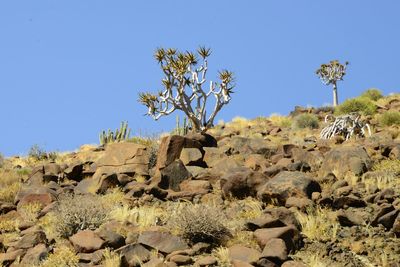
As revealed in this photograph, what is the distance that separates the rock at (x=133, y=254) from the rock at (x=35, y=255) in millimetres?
1295

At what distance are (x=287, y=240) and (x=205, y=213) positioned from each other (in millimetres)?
1458

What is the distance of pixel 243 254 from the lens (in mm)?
9836

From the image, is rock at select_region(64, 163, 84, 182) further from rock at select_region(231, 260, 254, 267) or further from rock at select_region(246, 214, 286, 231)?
rock at select_region(231, 260, 254, 267)

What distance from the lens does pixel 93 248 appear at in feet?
34.1

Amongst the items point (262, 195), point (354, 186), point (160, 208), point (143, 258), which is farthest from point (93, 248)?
point (354, 186)

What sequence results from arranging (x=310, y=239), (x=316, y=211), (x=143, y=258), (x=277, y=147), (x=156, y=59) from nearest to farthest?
1. (x=143, y=258)
2. (x=310, y=239)
3. (x=316, y=211)
4. (x=277, y=147)
5. (x=156, y=59)

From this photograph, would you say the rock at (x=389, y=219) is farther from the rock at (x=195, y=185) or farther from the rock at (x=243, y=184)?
the rock at (x=195, y=185)

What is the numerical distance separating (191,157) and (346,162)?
400 cm

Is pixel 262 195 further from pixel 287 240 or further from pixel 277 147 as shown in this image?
pixel 277 147

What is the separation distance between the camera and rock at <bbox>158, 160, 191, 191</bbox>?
48.4ft

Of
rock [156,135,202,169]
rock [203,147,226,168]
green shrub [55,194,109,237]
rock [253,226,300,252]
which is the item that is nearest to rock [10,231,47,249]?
green shrub [55,194,109,237]

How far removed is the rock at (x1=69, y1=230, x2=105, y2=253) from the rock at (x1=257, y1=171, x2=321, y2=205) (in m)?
3.57

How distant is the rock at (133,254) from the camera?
9844 millimetres

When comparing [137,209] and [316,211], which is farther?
[137,209]
